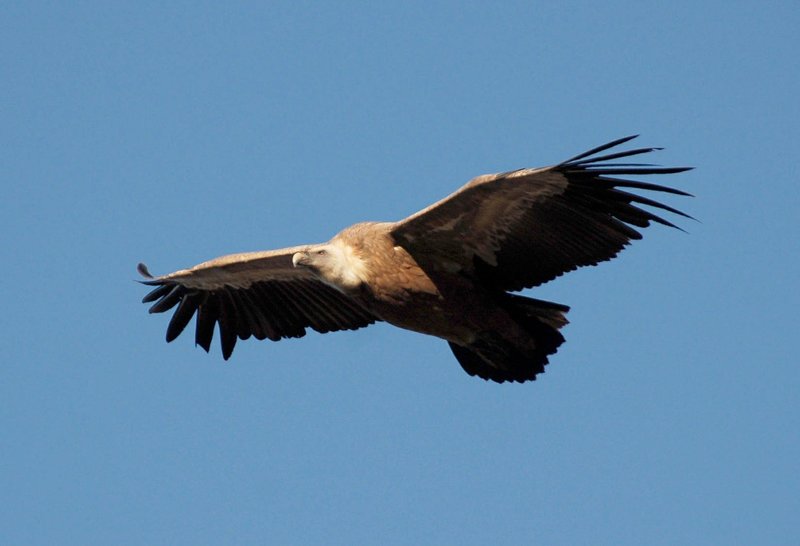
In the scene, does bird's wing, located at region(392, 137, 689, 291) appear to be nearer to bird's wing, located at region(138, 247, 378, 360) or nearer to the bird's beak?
the bird's beak

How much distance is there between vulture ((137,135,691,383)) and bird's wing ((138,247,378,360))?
0.89 metres

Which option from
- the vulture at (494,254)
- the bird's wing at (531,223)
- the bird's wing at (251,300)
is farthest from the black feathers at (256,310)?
the bird's wing at (531,223)

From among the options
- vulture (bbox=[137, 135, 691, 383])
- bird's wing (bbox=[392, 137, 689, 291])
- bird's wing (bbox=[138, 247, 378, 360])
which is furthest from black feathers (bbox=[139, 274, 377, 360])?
bird's wing (bbox=[392, 137, 689, 291])

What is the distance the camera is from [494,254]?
929 centimetres

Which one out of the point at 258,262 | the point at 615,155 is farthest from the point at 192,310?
the point at 615,155

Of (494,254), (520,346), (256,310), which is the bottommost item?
(520,346)

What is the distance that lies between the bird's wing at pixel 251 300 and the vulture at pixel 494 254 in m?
0.89

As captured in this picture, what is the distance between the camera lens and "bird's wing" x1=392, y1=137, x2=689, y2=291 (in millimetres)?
8625

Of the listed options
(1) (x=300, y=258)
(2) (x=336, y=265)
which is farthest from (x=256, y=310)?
(2) (x=336, y=265)

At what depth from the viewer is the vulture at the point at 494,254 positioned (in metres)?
8.73

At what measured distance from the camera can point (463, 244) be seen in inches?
363

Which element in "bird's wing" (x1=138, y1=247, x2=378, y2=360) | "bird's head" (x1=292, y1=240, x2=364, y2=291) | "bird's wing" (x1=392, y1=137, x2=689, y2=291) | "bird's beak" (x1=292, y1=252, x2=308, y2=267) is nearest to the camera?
"bird's wing" (x1=392, y1=137, x2=689, y2=291)

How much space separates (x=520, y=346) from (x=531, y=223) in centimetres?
96

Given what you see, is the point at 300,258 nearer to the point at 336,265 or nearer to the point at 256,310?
the point at 336,265
